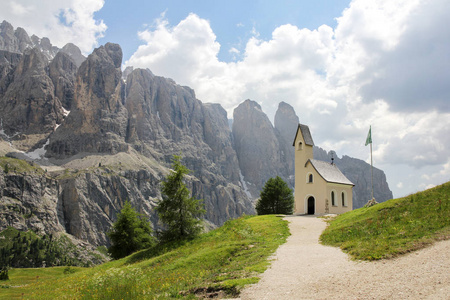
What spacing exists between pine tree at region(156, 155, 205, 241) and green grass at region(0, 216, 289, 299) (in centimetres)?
209

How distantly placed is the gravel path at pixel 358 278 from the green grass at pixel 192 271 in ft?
3.59

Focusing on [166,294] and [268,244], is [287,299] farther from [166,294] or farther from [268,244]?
[268,244]

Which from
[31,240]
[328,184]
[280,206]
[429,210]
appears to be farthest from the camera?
[31,240]

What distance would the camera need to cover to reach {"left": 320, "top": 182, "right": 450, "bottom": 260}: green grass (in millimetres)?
16266

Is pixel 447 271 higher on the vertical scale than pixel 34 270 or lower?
higher

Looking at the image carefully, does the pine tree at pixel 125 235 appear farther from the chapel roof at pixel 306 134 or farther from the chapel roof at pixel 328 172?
the chapel roof at pixel 306 134

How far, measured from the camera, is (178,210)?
3338 cm

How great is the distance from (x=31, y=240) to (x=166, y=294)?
175 m

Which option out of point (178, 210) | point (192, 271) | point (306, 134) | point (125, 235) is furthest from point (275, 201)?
point (192, 271)

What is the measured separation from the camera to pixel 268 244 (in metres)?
23.8

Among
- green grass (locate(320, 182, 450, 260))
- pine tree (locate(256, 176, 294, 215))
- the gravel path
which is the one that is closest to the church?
pine tree (locate(256, 176, 294, 215))

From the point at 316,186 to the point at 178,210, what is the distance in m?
26.6

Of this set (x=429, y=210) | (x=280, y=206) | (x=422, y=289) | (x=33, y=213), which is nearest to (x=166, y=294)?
(x=422, y=289)

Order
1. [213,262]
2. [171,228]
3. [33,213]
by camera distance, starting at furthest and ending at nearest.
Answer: [33,213] < [171,228] < [213,262]
